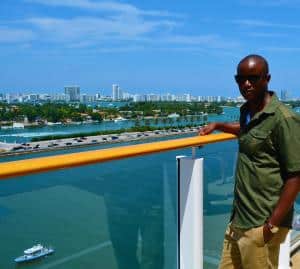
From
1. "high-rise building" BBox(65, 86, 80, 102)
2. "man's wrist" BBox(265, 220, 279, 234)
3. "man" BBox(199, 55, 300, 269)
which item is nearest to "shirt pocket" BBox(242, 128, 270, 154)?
"man" BBox(199, 55, 300, 269)

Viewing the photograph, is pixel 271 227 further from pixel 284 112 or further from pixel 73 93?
pixel 73 93

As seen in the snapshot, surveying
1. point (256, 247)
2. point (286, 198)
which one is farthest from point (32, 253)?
point (286, 198)

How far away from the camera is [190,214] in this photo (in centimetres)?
210

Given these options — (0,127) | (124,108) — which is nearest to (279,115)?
(0,127)

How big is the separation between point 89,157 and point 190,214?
72 centimetres

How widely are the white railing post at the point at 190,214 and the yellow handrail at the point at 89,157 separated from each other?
138 millimetres

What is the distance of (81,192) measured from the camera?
172cm

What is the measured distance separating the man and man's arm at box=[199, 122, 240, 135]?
0.32 meters

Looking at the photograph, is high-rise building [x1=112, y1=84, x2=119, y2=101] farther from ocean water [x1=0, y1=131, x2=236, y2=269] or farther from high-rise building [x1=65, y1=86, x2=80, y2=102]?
ocean water [x1=0, y1=131, x2=236, y2=269]

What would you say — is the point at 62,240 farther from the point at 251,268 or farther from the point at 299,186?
the point at 299,186

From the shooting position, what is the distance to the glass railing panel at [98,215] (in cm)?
151

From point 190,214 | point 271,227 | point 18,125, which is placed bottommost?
point 18,125

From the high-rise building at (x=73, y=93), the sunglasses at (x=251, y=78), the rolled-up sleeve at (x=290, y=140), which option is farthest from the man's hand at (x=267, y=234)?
the high-rise building at (x=73, y=93)

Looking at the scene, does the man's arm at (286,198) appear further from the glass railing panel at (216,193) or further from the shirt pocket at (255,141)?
the glass railing panel at (216,193)
